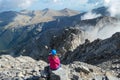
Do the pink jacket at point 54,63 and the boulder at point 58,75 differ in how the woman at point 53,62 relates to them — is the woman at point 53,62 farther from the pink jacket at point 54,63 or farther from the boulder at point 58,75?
the boulder at point 58,75

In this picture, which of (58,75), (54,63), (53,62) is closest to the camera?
(58,75)

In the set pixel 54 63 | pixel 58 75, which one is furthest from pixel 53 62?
pixel 58 75

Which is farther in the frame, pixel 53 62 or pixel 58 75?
pixel 53 62

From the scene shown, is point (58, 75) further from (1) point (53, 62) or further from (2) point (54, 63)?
(1) point (53, 62)

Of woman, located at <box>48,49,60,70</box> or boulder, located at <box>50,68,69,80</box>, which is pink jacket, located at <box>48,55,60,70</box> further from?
boulder, located at <box>50,68,69,80</box>

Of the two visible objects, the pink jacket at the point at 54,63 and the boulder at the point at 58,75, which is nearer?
the boulder at the point at 58,75

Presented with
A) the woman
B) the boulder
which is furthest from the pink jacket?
the boulder

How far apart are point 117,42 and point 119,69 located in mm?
24645

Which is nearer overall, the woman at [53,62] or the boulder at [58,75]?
the boulder at [58,75]

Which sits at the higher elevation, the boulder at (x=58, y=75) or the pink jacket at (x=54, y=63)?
the pink jacket at (x=54, y=63)

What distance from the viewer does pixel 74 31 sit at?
143250mm

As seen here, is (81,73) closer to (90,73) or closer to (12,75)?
(90,73)

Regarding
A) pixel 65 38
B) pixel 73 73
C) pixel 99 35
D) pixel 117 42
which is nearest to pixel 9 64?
pixel 73 73

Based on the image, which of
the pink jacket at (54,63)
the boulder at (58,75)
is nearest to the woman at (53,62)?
the pink jacket at (54,63)
